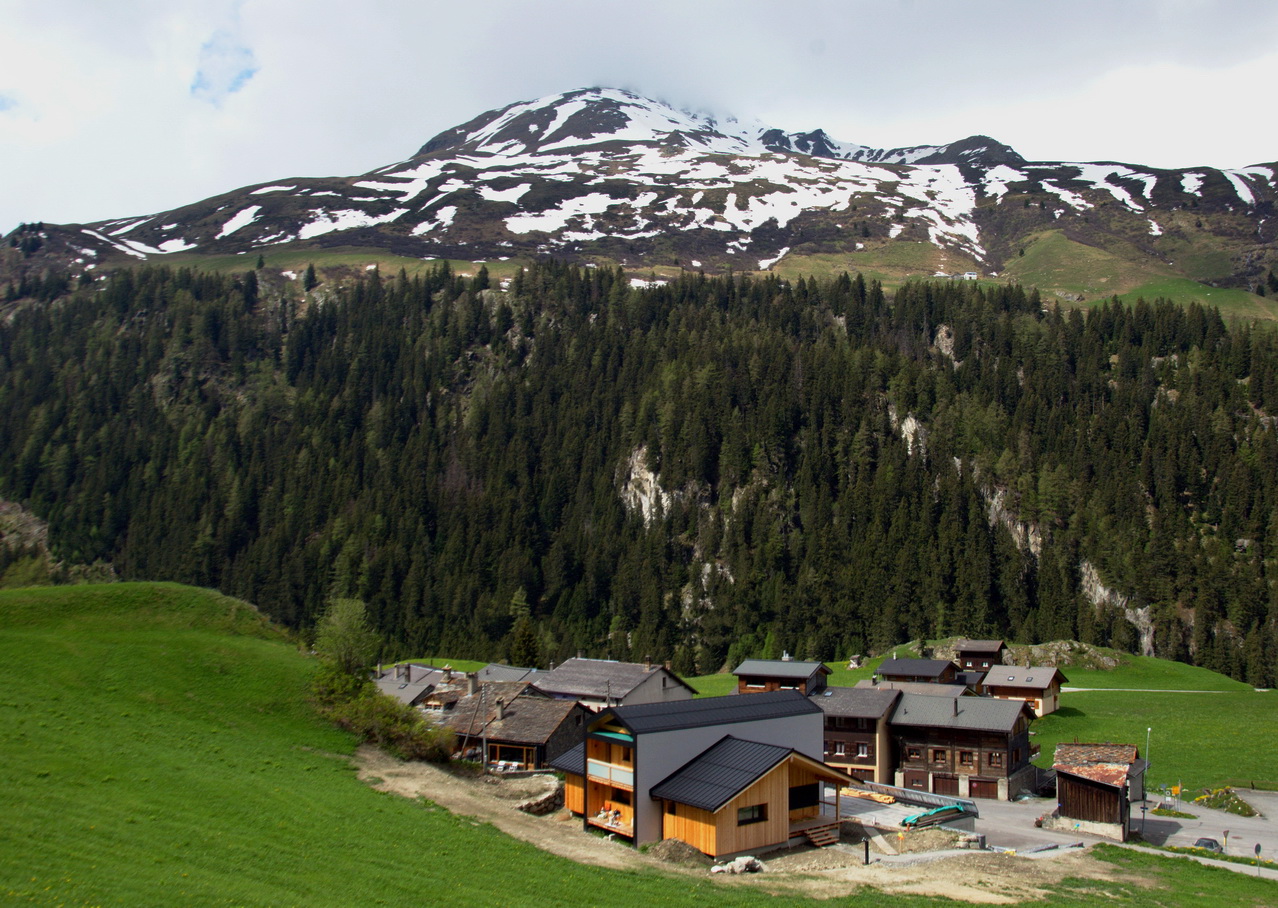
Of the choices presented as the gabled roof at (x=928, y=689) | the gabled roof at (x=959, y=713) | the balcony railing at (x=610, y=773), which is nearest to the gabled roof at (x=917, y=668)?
the gabled roof at (x=928, y=689)

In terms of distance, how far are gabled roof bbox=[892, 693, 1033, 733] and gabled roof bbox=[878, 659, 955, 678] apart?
535 inches

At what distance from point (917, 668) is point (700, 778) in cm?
4716

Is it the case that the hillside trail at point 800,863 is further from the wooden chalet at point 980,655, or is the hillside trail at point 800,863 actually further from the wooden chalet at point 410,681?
the wooden chalet at point 980,655

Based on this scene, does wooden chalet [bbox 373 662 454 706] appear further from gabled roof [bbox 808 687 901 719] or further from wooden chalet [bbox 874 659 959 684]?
wooden chalet [bbox 874 659 959 684]

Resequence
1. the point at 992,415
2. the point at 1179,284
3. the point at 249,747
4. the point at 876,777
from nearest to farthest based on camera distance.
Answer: the point at 249,747 < the point at 876,777 < the point at 992,415 < the point at 1179,284

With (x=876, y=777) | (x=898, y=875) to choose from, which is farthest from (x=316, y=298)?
(x=898, y=875)

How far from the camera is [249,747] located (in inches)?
1505

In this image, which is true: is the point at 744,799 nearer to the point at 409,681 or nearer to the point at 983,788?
the point at 983,788

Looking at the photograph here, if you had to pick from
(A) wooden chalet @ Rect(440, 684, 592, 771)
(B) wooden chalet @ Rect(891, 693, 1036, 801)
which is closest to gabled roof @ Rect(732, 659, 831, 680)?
(B) wooden chalet @ Rect(891, 693, 1036, 801)

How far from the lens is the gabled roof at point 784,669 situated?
244 ft

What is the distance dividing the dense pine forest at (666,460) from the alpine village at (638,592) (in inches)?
28.9

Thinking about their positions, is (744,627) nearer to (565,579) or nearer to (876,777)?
(565,579)

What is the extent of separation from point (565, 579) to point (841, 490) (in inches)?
1940

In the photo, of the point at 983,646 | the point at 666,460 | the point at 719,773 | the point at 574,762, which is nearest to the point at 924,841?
the point at 719,773
